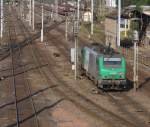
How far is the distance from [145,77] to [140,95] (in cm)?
880

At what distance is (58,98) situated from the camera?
120 ft

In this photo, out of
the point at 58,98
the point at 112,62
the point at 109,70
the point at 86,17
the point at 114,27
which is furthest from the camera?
the point at 86,17

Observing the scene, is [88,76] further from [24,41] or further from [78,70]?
[24,41]

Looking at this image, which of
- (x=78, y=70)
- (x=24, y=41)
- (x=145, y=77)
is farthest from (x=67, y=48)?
(x=145, y=77)

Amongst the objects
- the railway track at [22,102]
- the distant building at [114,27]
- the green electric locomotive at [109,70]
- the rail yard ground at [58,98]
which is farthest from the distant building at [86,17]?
the green electric locomotive at [109,70]

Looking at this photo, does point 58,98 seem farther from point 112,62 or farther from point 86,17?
point 86,17

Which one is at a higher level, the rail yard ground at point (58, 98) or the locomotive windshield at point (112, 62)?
the locomotive windshield at point (112, 62)

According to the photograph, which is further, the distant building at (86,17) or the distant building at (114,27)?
the distant building at (86,17)

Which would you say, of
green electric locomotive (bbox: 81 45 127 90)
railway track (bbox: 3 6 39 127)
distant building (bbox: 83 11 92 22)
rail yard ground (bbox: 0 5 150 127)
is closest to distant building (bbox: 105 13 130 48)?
rail yard ground (bbox: 0 5 150 127)

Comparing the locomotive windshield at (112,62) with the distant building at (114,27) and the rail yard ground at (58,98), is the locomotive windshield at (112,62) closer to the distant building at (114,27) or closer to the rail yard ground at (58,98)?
the rail yard ground at (58,98)

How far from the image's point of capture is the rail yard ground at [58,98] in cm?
2956

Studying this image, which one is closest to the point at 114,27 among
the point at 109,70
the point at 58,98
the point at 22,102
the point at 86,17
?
the point at 86,17

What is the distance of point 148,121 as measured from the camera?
29609mm

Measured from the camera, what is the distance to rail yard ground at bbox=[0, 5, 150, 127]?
29562 millimetres
